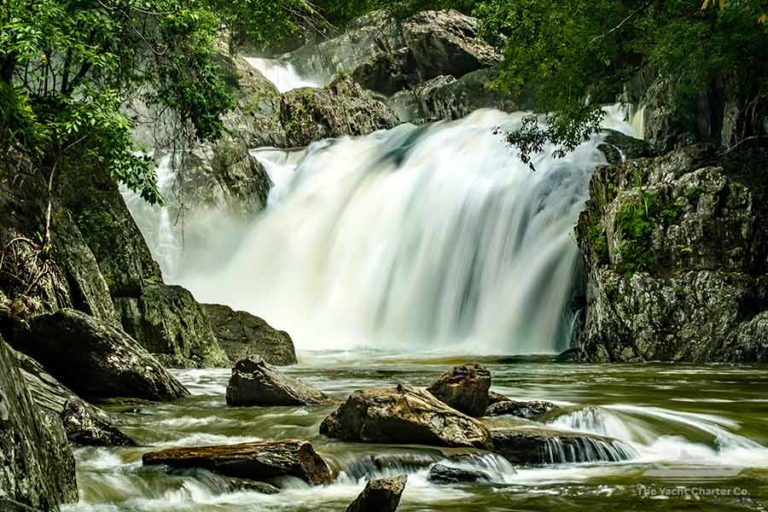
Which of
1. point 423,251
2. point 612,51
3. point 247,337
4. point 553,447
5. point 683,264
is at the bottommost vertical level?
point 553,447

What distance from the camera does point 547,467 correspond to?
7.10 m

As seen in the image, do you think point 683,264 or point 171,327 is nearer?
point 171,327

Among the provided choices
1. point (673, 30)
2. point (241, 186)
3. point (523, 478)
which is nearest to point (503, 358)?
point (673, 30)

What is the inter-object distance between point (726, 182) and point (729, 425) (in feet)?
32.4

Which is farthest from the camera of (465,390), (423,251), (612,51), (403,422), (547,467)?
(423,251)

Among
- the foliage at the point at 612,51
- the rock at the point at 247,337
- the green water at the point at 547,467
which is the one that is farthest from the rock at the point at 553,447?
the foliage at the point at 612,51

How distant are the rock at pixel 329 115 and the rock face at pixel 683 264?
1751 cm

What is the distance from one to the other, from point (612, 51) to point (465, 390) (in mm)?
15652

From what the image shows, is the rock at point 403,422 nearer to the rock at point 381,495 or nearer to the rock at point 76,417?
the rock at point 76,417

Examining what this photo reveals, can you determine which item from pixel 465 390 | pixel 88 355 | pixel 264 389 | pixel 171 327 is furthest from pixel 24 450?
pixel 171 327

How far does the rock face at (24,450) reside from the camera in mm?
4203

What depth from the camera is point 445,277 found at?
22062 millimetres

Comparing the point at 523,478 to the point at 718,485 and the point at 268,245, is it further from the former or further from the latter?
the point at 268,245

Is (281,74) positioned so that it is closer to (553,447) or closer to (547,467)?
(553,447)
